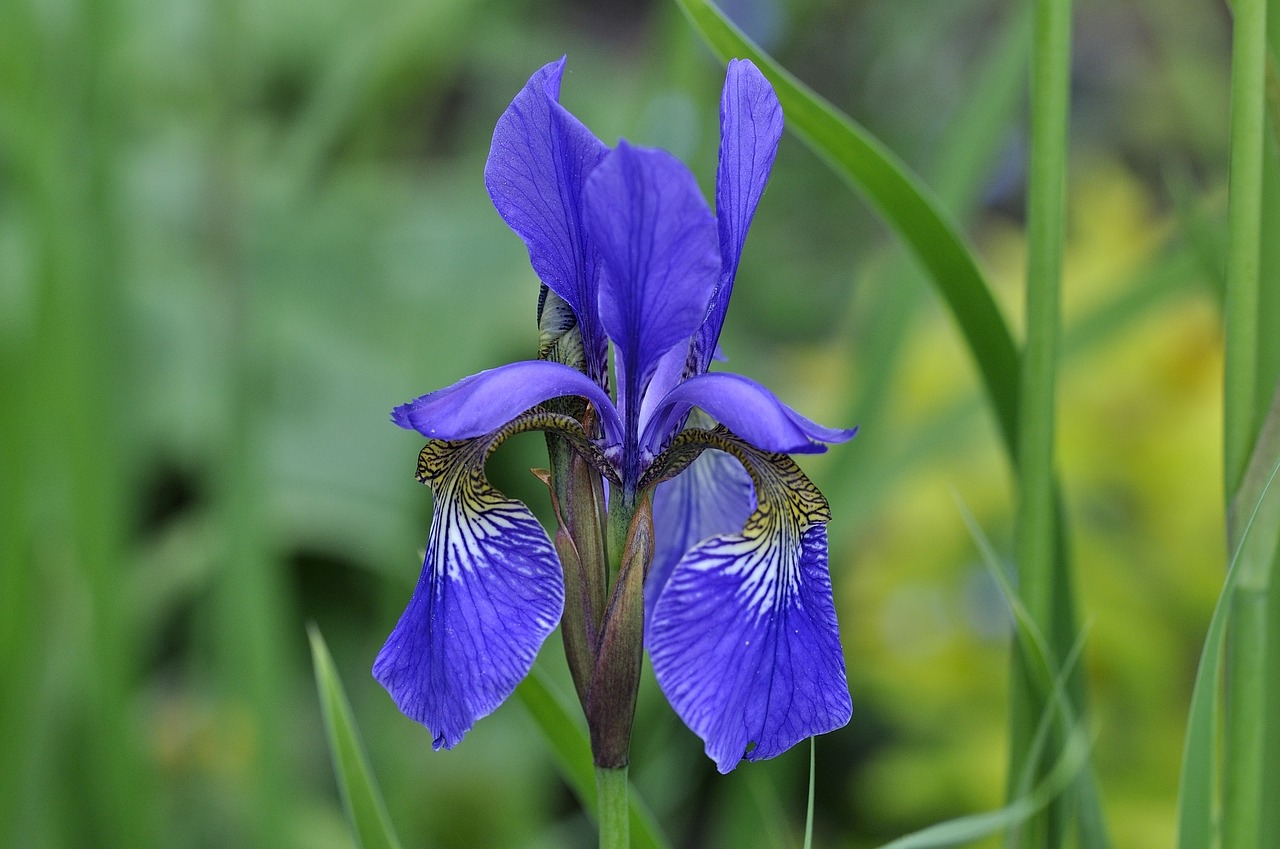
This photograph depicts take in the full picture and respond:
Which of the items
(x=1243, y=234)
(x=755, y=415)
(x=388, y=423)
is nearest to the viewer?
(x=755, y=415)

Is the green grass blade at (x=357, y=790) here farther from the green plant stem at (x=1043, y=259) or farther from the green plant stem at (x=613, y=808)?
the green plant stem at (x=1043, y=259)

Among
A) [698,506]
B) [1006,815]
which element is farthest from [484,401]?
[1006,815]

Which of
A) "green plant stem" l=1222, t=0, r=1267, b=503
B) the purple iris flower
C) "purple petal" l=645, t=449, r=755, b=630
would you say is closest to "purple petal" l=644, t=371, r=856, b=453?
the purple iris flower

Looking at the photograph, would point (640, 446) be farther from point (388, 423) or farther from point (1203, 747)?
point (388, 423)

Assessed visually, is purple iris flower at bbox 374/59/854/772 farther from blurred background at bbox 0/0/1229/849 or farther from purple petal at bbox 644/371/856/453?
blurred background at bbox 0/0/1229/849

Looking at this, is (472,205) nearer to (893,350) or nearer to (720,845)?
(720,845)

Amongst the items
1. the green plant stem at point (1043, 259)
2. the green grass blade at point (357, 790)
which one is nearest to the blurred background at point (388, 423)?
the green plant stem at point (1043, 259)
